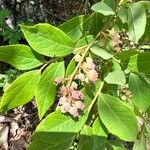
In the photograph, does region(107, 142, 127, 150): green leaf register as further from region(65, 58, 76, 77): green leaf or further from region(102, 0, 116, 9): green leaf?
region(102, 0, 116, 9): green leaf

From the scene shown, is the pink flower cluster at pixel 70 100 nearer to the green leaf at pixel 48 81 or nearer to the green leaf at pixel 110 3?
the green leaf at pixel 48 81

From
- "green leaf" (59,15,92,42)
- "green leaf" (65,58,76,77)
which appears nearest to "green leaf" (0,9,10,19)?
"green leaf" (59,15,92,42)

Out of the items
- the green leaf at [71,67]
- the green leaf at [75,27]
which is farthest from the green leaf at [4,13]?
the green leaf at [71,67]

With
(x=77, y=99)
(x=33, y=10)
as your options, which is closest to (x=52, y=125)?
(x=77, y=99)

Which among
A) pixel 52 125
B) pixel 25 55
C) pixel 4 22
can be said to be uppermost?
pixel 25 55

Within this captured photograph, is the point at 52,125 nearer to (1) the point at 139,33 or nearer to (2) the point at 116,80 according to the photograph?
(2) the point at 116,80

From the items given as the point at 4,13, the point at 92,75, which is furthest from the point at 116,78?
the point at 4,13

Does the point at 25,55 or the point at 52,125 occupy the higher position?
the point at 25,55
